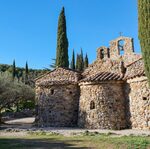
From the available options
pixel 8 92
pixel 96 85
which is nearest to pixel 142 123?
pixel 96 85

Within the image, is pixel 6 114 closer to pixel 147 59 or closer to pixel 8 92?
pixel 8 92

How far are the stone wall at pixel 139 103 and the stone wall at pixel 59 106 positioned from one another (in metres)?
4.66

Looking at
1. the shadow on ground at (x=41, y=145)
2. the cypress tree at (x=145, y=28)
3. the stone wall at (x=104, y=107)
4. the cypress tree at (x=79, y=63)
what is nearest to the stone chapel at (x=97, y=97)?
the stone wall at (x=104, y=107)

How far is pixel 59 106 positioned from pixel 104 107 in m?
4.11

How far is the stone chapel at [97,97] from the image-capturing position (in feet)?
56.7

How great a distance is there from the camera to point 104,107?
18.2m

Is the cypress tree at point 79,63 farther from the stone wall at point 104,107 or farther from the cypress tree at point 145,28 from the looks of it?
the cypress tree at point 145,28

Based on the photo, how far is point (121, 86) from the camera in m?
18.7

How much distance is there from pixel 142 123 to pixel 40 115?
8.41m

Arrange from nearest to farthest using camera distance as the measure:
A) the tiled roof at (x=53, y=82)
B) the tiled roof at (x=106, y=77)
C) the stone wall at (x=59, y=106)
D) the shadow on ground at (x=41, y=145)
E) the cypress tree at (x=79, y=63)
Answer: the shadow on ground at (x=41, y=145) < the tiled roof at (x=106, y=77) < the stone wall at (x=59, y=106) < the tiled roof at (x=53, y=82) < the cypress tree at (x=79, y=63)

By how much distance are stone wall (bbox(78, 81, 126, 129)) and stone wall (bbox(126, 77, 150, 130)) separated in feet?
2.31

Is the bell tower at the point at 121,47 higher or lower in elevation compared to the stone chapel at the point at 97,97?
higher

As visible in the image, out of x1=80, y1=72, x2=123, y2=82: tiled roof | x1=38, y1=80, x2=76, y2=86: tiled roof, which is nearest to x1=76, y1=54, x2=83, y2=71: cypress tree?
x1=38, y1=80, x2=76, y2=86: tiled roof

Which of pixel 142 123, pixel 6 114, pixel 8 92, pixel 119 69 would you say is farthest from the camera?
pixel 6 114
